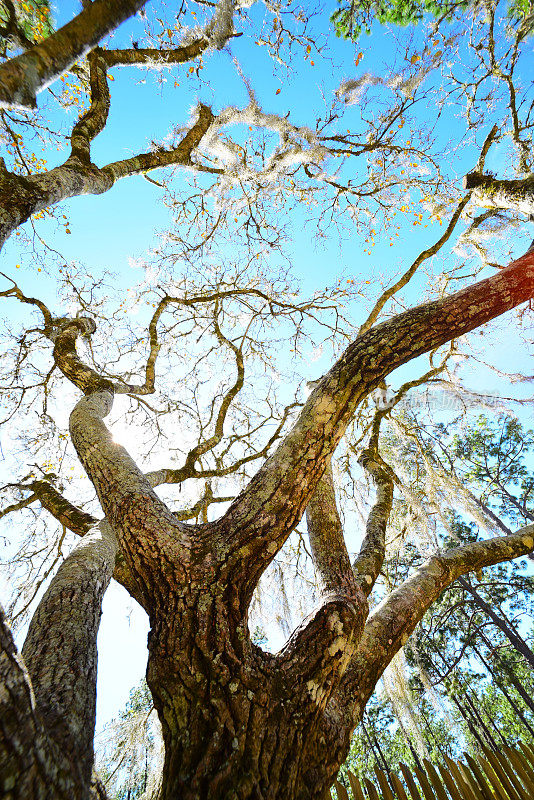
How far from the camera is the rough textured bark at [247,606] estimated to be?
103cm

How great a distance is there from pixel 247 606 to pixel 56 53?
2.54m

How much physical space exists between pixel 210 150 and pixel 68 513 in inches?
184

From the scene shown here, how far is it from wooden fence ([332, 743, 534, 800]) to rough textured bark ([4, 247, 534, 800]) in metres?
1.97

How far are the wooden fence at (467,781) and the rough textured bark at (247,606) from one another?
197cm

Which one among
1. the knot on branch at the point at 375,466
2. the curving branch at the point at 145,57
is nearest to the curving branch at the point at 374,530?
the knot on branch at the point at 375,466

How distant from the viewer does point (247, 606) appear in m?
1.34

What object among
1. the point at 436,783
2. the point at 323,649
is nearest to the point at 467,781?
the point at 436,783

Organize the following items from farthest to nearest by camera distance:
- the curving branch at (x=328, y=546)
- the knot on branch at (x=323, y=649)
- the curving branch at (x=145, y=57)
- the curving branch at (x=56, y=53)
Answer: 1. the curving branch at (x=145, y=57)
2. the curving branch at (x=328, y=546)
3. the curving branch at (x=56, y=53)
4. the knot on branch at (x=323, y=649)

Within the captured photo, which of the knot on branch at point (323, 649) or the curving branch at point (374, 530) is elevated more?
the curving branch at point (374, 530)

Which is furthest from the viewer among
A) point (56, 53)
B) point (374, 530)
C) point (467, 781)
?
point (467, 781)

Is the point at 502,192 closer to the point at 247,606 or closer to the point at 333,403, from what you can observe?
the point at 333,403

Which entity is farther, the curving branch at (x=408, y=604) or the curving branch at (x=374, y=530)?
the curving branch at (x=374, y=530)

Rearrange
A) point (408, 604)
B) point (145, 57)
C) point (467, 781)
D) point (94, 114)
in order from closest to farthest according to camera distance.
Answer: point (408, 604)
point (467, 781)
point (94, 114)
point (145, 57)

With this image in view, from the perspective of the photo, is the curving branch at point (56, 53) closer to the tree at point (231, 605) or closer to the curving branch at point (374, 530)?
the tree at point (231, 605)
